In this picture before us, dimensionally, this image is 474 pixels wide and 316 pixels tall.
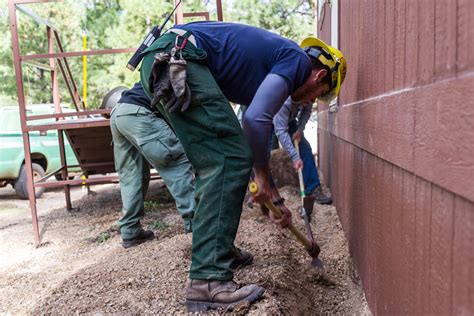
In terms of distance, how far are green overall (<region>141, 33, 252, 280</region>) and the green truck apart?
7.15 m

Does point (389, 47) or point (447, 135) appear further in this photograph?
point (389, 47)

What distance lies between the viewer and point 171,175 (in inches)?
168

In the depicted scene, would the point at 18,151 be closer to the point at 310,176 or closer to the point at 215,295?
the point at 310,176

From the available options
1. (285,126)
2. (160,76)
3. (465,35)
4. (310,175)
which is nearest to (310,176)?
(310,175)

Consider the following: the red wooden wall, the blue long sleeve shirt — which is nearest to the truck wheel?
the blue long sleeve shirt

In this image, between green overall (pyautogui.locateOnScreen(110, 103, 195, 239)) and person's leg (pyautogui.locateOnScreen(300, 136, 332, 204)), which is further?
person's leg (pyautogui.locateOnScreen(300, 136, 332, 204))

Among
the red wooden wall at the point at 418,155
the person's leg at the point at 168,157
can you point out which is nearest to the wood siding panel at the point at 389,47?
the red wooden wall at the point at 418,155

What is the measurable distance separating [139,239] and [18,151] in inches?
241

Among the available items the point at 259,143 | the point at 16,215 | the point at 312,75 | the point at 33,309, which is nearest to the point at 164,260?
the point at 33,309

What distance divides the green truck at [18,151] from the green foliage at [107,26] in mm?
5419

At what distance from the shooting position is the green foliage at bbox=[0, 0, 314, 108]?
15.3m

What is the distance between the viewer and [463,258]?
1.25m

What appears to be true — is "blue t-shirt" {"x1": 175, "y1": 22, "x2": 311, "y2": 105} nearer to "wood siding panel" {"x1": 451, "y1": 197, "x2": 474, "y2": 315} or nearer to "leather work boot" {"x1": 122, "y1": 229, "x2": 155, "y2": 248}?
"wood siding panel" {"x1": 451, "y1": 197, "x2": 474, "y2": 315}

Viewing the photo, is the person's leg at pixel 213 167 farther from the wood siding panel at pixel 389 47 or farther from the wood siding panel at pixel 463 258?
the wood siding panel at pixel 463 258
